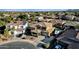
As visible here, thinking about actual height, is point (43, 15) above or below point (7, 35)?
above

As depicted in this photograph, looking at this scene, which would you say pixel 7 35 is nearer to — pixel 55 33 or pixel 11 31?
pixel 11 31
